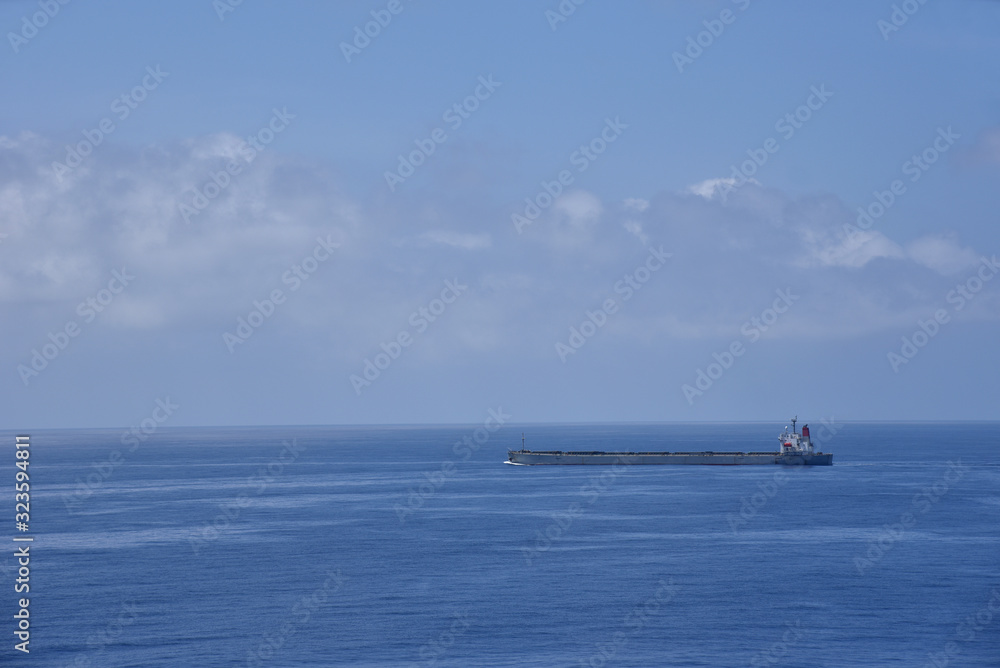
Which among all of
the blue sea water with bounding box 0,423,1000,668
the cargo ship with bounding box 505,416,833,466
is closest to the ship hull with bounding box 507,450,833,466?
the cargo ship with bounding box 505,416,833,466

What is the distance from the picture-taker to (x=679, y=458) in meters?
174

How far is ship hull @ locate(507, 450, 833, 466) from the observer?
6624 inches

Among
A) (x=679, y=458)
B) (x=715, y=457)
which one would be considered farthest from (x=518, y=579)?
(x=715, y=457)

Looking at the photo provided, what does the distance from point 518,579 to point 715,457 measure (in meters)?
114

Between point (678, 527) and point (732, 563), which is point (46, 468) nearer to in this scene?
point (678, 527)

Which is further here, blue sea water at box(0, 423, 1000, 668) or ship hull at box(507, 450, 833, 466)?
ship hull at box(507, 450, 833, 466)

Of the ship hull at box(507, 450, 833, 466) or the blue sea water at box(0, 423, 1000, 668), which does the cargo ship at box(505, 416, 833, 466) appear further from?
the blue sea water at box(0, 423, 1000, 668)

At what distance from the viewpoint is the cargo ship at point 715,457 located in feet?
552

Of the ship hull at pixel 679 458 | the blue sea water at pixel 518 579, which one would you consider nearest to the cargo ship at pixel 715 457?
the ship hull at pixel 679 458

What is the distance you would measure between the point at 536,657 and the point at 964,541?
4910cm

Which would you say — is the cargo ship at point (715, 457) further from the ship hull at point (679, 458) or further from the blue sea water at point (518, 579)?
the blue sea water at point (518, 579)

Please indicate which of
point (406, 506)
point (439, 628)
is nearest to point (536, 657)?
point (439, 628)

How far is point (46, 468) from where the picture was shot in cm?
19262

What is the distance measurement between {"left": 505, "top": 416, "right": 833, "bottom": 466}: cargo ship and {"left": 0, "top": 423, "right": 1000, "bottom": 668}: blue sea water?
42581 mm
